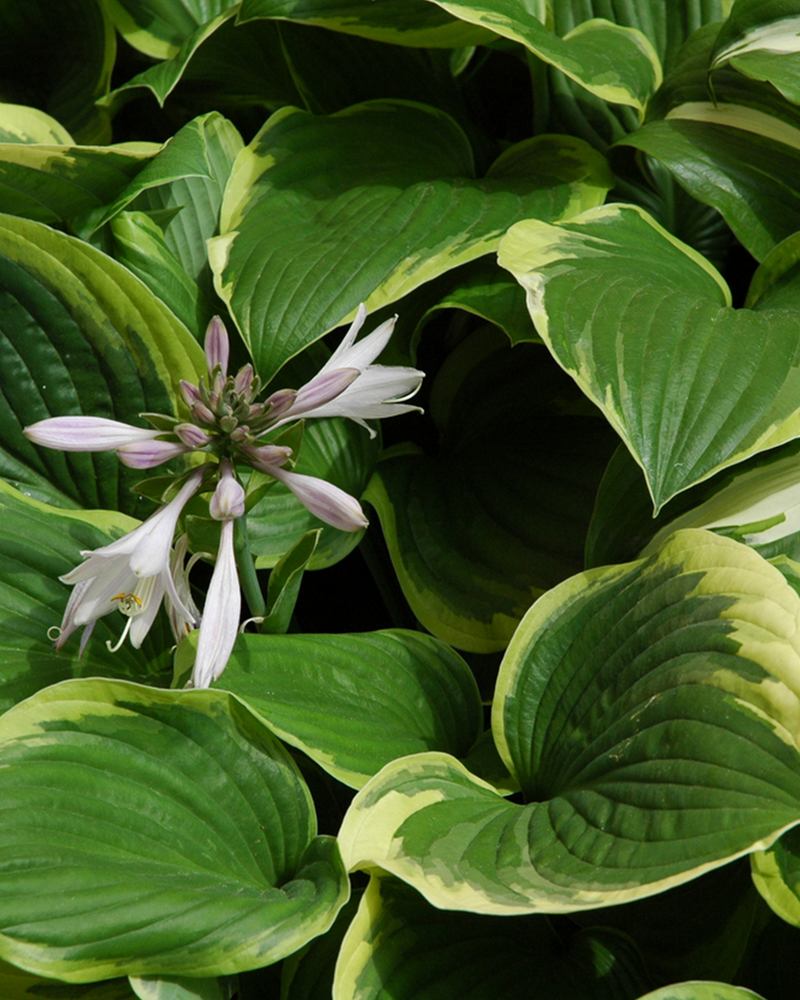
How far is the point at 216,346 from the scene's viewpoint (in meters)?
0.75

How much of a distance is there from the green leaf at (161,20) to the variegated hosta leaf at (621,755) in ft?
3.44

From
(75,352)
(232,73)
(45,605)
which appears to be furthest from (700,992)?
(232,73)

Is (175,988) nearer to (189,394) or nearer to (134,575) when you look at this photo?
(134,575)

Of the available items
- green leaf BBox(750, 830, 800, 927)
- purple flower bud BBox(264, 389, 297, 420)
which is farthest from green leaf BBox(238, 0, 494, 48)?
green leaf BBox(750, 830, 800, 927)

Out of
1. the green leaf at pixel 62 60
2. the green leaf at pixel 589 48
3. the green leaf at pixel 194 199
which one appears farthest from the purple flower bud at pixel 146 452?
the green leaf at pixel 62 60

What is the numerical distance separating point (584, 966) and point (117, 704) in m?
0.46

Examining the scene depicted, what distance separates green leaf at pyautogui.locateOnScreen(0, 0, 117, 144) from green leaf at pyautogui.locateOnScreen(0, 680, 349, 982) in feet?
3.14

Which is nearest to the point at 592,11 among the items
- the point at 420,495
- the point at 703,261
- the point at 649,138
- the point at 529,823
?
the point at 649,138

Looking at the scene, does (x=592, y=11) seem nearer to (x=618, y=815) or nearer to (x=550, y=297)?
(x=550, y=297)

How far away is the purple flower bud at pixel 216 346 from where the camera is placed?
74 cm

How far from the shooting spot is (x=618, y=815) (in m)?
0.67

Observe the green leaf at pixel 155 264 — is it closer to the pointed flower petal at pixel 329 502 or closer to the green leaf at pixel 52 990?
the pointed flower petal at pixel 329 502

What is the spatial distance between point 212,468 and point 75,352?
1.01ft

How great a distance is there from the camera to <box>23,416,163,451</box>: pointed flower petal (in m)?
0.68
